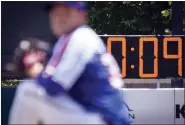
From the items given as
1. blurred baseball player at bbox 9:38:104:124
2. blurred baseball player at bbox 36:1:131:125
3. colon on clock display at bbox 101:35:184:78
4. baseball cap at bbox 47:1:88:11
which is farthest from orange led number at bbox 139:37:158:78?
blurred baseball player at bbox 9:38:104:124

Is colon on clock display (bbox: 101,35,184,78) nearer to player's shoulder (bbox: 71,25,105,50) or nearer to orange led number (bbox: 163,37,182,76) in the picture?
orange led number (bbox: 163,37,182,76)

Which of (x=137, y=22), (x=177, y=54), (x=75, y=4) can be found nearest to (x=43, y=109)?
(x=75, y=4)

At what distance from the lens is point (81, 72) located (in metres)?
3.77

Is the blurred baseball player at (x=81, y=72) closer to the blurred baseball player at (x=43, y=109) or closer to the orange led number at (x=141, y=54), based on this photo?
the blurred baseball player at (x=43, y=109)

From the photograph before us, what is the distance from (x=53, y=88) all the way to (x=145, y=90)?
76.0 inches

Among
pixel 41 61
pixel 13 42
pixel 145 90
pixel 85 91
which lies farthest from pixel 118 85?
pixel 145 90

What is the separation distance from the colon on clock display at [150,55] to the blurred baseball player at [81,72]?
6.63ft

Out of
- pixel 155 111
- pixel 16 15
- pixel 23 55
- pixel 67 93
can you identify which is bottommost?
pixel 155 111

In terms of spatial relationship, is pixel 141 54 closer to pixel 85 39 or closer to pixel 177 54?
pixel 177 54

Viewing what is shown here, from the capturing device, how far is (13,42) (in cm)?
446

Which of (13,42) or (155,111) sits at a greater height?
(13,42)

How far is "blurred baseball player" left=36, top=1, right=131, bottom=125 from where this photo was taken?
377 cm

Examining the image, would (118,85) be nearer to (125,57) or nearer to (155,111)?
(155,111)

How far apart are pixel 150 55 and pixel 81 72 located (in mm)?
2421
